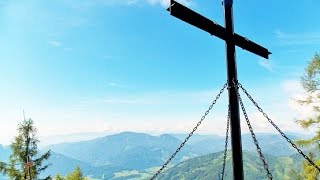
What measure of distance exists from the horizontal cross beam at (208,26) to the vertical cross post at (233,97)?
0.19 meters

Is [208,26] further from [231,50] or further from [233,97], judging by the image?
[233,97]

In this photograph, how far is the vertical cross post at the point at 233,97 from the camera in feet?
28.4

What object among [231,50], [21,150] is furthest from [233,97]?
[21,150]

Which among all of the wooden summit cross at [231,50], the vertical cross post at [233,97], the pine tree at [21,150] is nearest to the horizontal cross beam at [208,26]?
the wooden summit cross at [231,50]

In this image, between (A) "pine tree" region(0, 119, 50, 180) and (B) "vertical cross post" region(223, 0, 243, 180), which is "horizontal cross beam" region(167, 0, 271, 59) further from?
(A) "pine tree" region(0, 119, 50, 180)

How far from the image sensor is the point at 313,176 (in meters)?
25.3

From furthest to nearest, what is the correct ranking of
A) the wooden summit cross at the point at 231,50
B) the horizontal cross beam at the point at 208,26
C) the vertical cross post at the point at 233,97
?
the vertical cross post at the point at 233,97 → the wooden summit cross at the point at 231,50 → the horizontal cross beam at the point at 208,26

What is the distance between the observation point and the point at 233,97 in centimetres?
894

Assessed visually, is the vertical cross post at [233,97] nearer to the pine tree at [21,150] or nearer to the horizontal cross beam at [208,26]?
the horizontal cross beam at [208,26]

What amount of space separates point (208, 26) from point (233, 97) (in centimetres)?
172

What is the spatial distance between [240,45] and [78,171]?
36688 millimetres

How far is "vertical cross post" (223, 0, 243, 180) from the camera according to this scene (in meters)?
8.66

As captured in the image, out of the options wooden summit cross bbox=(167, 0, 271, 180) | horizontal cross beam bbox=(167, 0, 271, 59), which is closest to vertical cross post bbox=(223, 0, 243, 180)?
wooden summit cross bbox=(167, 0, 271, 180)

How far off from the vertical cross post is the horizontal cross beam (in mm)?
187
